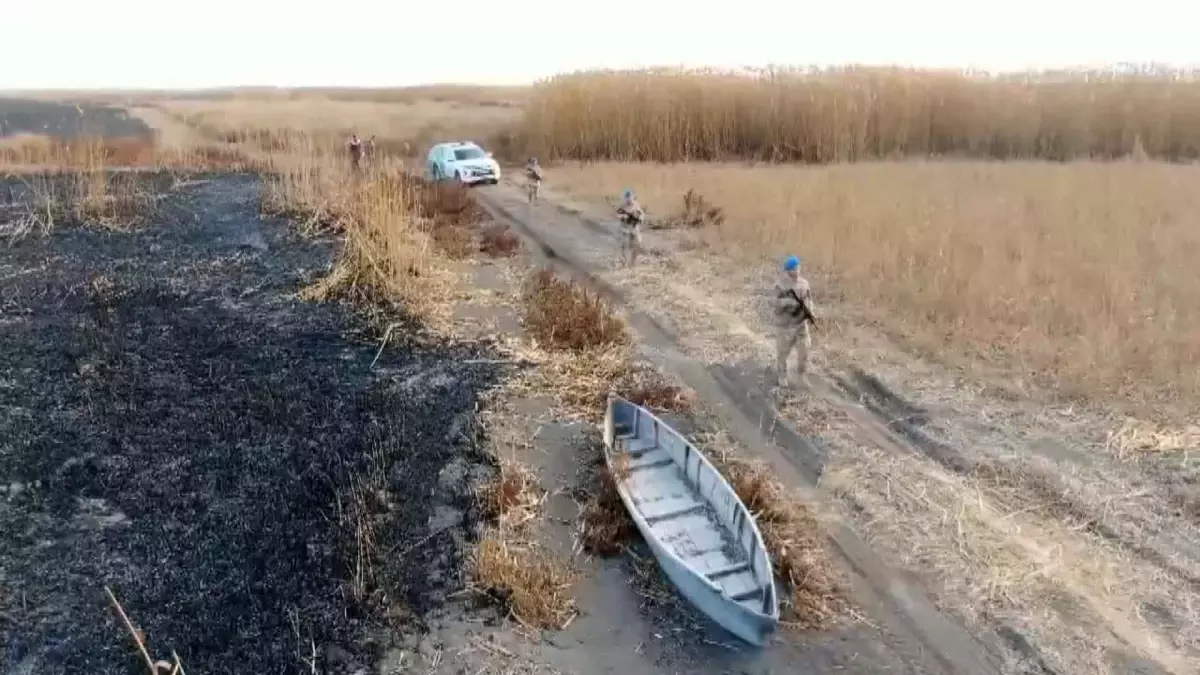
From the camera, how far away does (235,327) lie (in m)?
12.5

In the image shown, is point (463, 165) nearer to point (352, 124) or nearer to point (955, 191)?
point (955, 191)

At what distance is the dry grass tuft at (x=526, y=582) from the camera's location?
19.8ft

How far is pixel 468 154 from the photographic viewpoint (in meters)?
24.2

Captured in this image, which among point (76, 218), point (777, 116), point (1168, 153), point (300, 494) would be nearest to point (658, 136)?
point (777, 116)

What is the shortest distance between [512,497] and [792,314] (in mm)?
3331

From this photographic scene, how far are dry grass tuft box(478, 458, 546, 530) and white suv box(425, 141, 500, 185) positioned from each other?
632 inches

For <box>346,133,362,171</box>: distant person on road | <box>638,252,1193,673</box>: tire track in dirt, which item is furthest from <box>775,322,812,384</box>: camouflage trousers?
<box>346,133,362,171</box>: distant person on road

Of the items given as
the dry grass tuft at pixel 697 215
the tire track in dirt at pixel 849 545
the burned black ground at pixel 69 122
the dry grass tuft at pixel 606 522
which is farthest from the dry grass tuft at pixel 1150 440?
the burned black ground at pixel 69 122

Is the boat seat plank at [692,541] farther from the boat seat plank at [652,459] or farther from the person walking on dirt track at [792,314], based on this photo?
the person walking on dirt track at [792,314]

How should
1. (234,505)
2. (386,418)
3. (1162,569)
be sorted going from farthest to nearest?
(386,418) → (234,505) → (1162,569)

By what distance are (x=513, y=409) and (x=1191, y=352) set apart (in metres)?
6.79

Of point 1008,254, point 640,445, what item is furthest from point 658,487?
point 1008,254

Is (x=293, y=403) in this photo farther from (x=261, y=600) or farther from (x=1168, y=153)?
(x=1168, y=153)

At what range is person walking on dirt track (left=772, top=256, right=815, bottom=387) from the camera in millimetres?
8922
